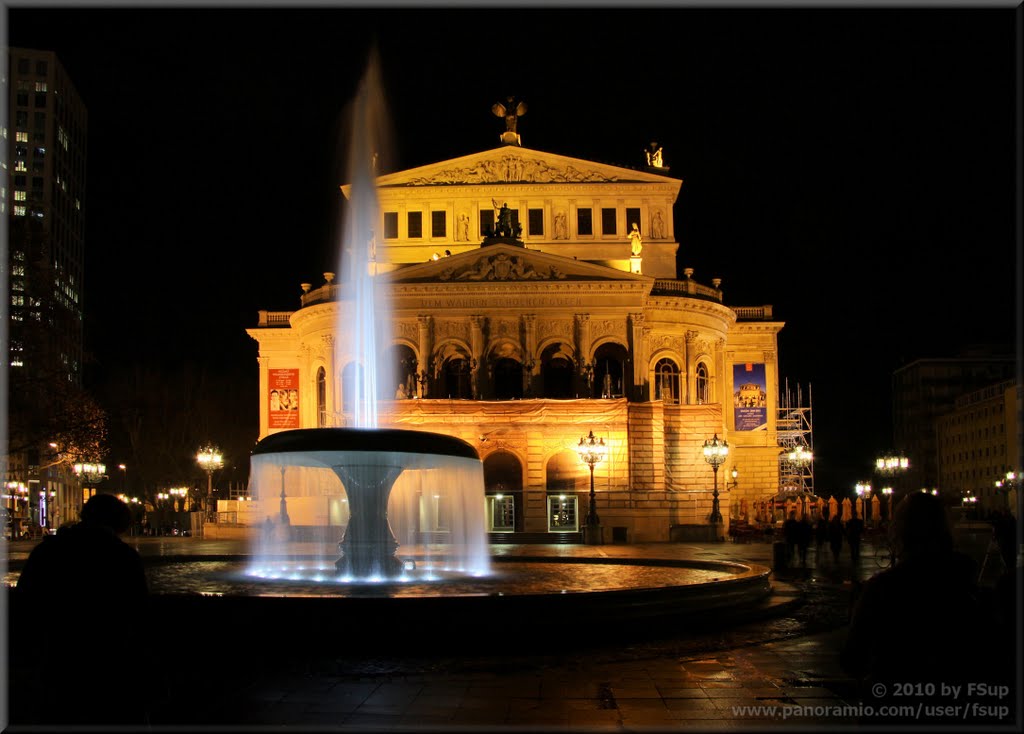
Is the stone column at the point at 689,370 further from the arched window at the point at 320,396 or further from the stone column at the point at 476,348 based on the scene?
the arched window at the point at 320,396

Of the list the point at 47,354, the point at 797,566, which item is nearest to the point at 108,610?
the point at 797,566

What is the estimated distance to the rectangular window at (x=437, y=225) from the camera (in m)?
57.5

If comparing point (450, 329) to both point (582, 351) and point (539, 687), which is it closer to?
point (582, 351)

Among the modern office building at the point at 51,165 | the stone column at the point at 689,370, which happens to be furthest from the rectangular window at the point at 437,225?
the modern office building at the point at 51,165

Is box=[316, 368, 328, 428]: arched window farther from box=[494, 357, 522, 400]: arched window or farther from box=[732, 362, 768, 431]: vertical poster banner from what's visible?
box=[732, 362, 768, 431]: vertical poster banner

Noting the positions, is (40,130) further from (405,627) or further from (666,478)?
(405,627)

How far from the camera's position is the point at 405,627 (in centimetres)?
1135

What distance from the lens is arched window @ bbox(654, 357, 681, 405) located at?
5303 cm

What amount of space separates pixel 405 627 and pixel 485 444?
36.1 meters

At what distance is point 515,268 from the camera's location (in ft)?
163

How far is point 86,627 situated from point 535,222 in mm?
53065

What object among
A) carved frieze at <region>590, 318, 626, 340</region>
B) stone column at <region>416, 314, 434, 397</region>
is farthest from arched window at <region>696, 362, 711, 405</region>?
stone column at <region>416, 314, 434, 397</region>

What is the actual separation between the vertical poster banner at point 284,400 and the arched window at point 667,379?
719 inches

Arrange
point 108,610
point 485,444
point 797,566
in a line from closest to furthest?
point 108,610, point 797,566, point 485,444
